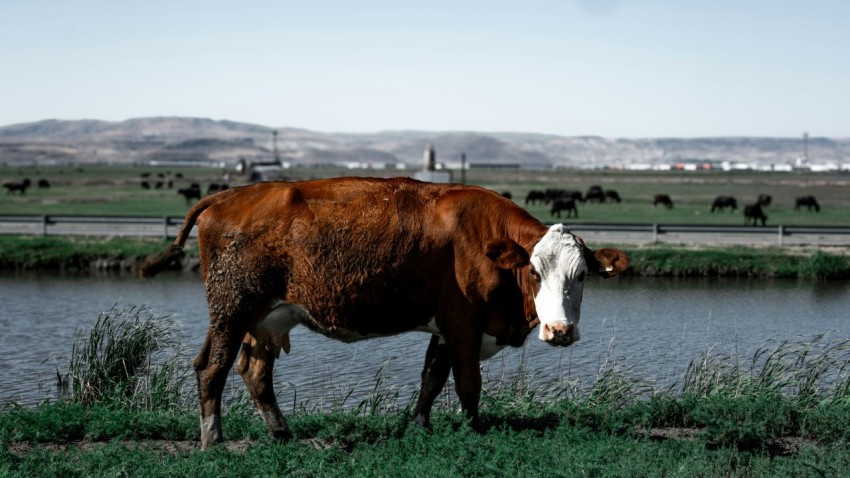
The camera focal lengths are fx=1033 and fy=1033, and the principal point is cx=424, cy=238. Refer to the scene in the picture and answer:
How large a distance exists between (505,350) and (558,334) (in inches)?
319

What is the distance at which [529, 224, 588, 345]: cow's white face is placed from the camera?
325 inches

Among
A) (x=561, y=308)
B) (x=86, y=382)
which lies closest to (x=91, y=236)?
(x=86, y=382)

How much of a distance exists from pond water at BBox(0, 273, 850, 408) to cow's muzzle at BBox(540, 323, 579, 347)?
12.5 ft

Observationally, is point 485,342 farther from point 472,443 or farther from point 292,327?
point 292,327

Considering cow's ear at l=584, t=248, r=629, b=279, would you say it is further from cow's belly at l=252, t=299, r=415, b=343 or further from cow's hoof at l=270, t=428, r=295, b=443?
cow's hoof at l=270, t=428, r=295, b=443

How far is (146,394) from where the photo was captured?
1179cm

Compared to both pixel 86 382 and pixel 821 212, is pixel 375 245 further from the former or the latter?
Answer: pixel 821 212

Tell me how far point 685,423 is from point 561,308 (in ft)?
8.43

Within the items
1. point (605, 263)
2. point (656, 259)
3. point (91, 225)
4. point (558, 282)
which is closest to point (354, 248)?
point (558, 282)

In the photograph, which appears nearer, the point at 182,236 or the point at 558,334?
the point at 558,334

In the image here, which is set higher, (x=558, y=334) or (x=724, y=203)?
(x=558, y=334)

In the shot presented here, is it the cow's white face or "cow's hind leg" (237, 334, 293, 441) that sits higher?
the cow's white face

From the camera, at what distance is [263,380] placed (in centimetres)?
923

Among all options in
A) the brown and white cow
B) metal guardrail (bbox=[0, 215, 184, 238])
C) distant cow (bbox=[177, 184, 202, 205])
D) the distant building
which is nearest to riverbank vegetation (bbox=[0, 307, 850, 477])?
the brown and white cow
